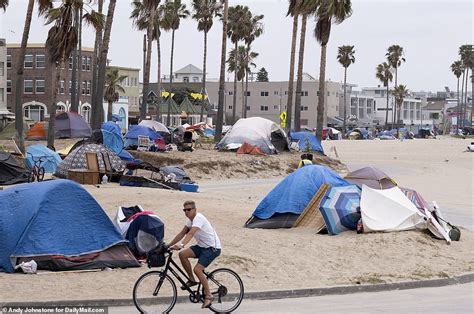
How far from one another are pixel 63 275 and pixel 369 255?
611cm

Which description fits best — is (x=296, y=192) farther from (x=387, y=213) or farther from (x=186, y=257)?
(x=186, y=257)

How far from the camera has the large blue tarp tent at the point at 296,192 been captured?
1888 centimetres

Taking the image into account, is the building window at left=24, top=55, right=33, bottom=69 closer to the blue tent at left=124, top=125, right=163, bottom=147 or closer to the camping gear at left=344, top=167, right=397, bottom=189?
the blue tent at left=124, top=125, right=163, bottom=147

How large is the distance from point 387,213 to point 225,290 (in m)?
7.61

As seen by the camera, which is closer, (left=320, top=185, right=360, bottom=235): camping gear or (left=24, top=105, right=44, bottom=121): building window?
(left=320, top=185, right=360, bottom=235): camping gear

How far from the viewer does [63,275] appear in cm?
1312

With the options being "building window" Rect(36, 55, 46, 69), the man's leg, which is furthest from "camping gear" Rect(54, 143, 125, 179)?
"building window" Rect(36, 55, 46, 69)

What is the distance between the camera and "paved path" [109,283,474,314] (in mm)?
11977

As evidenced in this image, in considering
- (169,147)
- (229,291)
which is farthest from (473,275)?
(169,147)

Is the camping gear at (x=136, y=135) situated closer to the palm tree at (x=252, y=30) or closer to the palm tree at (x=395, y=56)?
the palm tree at (x=252, y=30)

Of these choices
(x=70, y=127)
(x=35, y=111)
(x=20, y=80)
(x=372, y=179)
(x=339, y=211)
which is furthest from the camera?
(x=35, y=111)

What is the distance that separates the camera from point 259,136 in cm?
4244

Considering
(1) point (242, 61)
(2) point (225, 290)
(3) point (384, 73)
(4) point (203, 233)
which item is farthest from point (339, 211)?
(3) point (384, 73)

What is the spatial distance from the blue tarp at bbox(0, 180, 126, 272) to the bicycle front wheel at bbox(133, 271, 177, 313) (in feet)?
8.96
